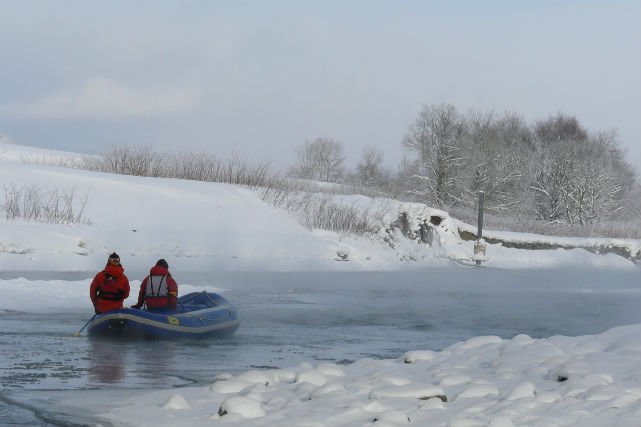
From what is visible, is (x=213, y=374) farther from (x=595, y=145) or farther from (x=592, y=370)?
(x=595, y=145)

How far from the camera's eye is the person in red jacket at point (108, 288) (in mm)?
12516

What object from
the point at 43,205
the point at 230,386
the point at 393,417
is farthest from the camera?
the point at 43,205

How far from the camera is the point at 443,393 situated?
6.37 m

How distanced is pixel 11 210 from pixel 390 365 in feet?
73.5

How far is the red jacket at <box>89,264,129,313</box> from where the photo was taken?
41.1 feet

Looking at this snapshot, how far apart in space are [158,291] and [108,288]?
2.55ft

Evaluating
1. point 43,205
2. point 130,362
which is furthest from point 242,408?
point 43,205

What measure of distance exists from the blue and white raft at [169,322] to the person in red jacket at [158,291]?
0.15 meters

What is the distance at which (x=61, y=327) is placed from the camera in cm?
1309

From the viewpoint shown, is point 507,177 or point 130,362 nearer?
point 130,362

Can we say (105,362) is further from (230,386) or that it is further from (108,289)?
(230,386)

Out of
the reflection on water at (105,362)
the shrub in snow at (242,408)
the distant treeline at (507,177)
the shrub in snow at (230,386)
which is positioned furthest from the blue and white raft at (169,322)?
the distant treeline at (507,177)

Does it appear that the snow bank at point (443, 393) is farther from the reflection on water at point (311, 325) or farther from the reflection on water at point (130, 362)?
the reflection on water at point (311, 325)

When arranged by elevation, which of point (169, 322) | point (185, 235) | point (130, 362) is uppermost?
point (185, 235)
